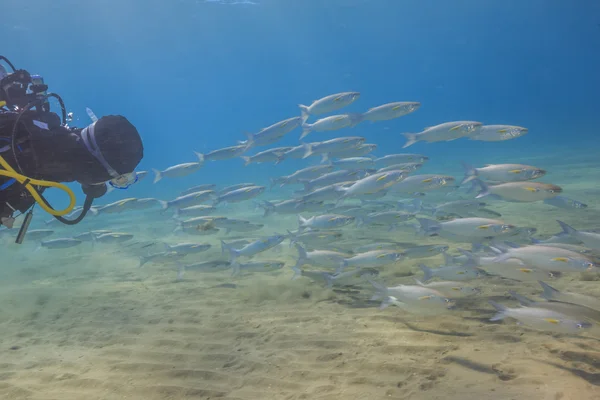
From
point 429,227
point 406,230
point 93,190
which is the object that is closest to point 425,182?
point 429,227

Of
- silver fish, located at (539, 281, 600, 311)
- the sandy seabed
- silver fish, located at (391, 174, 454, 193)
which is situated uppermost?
silver fish, located at (391, 174, 454, 193)

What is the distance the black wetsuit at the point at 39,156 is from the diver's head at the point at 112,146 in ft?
0.10

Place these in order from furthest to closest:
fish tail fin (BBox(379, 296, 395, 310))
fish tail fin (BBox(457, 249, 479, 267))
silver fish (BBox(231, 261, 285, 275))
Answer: silver fish (BBox(231, 261, 285, 275)) < fish tail fin (BBox(457, 249, 479, 267)) < fish tail fin (BBox(379, 296, 395, 310))

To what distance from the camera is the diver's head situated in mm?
2379

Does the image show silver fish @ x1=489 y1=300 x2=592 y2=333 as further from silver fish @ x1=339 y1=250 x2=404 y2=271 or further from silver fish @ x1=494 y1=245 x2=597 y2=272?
silver fish @ x1=339 y1=250 x2=404 y2=271

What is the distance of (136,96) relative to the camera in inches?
4003

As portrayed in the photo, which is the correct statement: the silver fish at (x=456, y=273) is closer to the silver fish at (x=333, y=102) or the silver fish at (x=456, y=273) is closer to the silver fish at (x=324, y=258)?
the silver fish at (x=324, y=258)

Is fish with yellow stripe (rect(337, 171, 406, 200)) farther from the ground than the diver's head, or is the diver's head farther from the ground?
fish with yellow stripe (rect(337, 171, 406, 200))

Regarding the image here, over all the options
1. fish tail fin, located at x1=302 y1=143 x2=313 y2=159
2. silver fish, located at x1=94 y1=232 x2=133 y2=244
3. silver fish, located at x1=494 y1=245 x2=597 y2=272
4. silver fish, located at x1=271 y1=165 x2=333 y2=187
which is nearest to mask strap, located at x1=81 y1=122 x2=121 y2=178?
silver fish, located at x1=494 y1=245 x2=597 y2=272

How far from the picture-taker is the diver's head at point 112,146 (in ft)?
7.80

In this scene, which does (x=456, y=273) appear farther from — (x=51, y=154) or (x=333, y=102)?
(x=51, y=154)

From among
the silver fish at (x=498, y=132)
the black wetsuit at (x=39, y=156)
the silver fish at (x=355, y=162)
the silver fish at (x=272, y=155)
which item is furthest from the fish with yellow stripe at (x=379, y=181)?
the black wetsuit at (x=39, y=156)

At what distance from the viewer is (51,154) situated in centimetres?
238

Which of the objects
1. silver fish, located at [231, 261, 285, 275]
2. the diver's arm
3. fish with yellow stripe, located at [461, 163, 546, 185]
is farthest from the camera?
silver fish, located at [231, 261, 285, 275]
